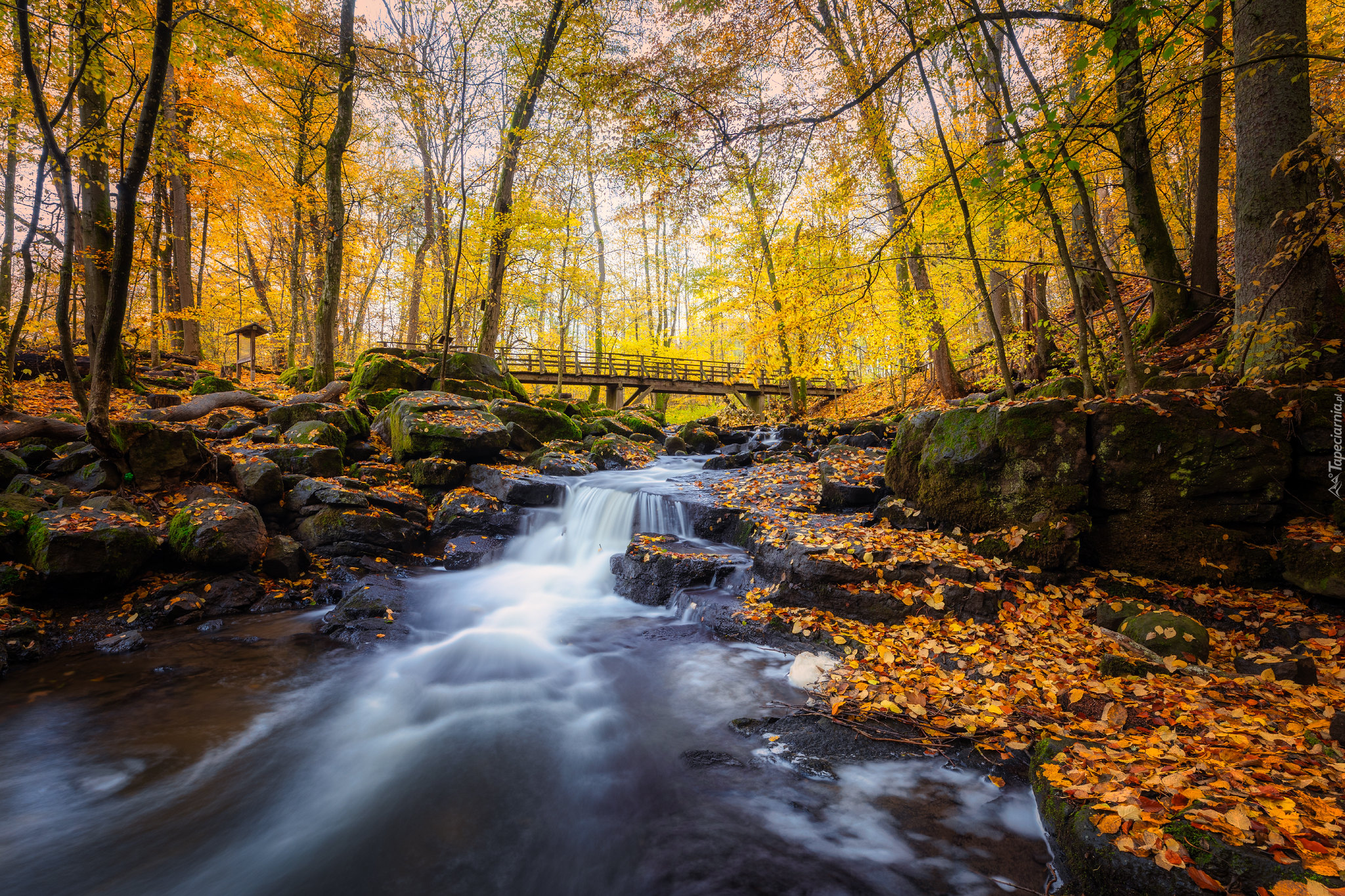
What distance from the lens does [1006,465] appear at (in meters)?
5.26

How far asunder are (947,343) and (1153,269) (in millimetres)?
4421

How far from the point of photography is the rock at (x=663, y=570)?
251 inches

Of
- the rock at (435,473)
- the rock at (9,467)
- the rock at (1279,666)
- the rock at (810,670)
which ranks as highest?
the rock at (9,467)

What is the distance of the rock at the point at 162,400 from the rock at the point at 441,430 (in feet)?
13.1

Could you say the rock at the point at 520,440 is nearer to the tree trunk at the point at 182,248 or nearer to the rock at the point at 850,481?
the rock at the point at 850,481

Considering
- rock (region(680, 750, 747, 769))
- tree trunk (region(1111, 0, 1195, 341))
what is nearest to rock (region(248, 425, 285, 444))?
rock (region(680, 750, 747, 769))

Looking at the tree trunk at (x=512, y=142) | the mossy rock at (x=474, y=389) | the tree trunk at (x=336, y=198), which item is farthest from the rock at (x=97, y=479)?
the tree trunk at (x=512, y=142)

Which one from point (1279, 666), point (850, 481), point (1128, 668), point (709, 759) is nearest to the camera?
point (1279, 666)

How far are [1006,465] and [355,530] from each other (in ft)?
26.5

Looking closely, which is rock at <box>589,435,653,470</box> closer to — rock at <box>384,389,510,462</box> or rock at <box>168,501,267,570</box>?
rock at <box>384,389,510,462</box>

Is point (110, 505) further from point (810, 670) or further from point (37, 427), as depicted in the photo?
point (810, 670)

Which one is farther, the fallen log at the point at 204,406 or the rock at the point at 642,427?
the rock at the point at 642,427

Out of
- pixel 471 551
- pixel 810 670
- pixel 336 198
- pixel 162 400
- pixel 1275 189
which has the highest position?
pixel 336 198

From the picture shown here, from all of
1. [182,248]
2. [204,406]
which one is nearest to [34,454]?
[204,406]
